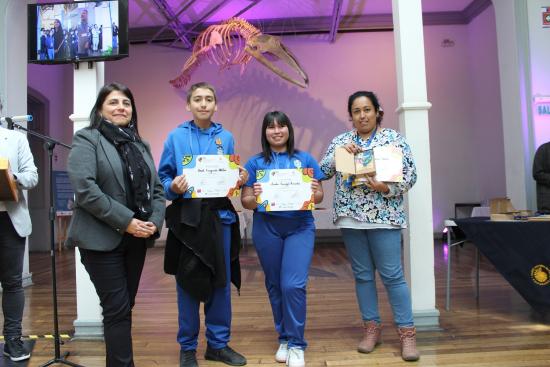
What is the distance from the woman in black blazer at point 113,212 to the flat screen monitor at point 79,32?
3.60 feet

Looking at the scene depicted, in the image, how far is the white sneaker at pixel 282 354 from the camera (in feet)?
7.57

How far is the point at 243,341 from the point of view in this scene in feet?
8.89

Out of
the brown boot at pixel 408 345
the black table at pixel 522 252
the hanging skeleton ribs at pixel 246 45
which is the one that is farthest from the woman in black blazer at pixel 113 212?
the hanging skeleton ribs at pixel 246 45

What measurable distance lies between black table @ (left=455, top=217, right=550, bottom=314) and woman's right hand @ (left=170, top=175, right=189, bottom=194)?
2.15m

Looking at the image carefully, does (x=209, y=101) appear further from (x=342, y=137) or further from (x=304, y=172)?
(x=342, y=137)

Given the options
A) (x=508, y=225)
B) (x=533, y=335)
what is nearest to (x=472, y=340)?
(x=533, y=335)

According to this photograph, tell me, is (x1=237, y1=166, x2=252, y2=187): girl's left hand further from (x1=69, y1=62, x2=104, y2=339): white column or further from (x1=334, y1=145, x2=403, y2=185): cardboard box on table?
(x1=69, y1=62, x2=104, y2=339): white column

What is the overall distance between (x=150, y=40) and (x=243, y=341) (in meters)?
7.34

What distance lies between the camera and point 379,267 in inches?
92.9

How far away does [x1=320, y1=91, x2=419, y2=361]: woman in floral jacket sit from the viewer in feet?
7.54

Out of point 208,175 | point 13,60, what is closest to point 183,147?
point 208,175

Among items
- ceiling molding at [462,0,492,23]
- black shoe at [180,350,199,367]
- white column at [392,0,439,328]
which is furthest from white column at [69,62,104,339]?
ceiling molding at [462,0,492,23]

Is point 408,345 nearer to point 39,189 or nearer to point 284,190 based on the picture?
point 284,190

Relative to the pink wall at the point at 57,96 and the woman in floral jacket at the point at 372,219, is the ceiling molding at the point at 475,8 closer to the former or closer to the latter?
the woman in floral jacket at the point at 372,219
